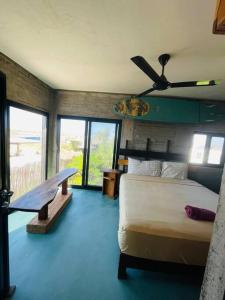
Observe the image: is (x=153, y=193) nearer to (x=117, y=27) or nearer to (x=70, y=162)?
(x=117, y=27)

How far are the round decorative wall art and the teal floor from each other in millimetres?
2604

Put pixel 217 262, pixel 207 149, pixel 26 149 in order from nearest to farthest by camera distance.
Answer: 1. pixel 217 262
2. pixel 26 149
3. pixel 207 149

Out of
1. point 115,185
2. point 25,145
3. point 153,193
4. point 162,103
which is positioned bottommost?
point 115,185

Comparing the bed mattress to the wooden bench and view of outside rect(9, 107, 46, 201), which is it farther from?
view of outside rect(9, 107, 46, 201)

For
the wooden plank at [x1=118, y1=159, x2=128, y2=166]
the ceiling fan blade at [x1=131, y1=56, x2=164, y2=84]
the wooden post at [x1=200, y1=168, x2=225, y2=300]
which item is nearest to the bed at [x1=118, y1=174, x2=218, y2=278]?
the wooden post at [x1=200, y1=168, x2=225, y2=300]

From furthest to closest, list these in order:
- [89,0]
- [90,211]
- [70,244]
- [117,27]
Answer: [90,211] < [70,244] < [117,27] < [89,0]

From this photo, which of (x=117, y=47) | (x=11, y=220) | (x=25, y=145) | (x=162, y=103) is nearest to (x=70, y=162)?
(x=25, y=145)

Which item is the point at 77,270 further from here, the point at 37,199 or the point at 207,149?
the point at 207,149

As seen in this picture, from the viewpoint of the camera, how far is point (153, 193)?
104 inches

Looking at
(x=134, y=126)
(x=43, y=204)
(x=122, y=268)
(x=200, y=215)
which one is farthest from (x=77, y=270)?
(x=134, y=126)

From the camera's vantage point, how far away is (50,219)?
8.30 feet

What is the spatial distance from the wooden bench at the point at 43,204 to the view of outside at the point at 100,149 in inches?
46.0

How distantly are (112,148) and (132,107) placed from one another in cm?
116

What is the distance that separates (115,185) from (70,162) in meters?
1.43
